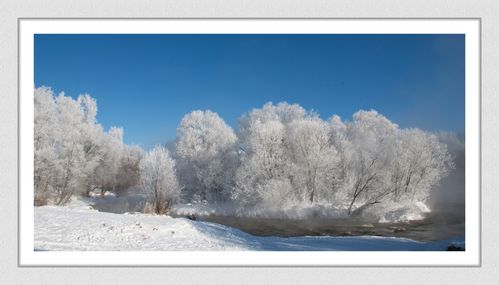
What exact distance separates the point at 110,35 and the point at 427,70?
775 cm

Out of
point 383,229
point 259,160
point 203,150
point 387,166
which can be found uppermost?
point 203,150

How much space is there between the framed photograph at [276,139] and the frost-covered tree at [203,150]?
2866mm

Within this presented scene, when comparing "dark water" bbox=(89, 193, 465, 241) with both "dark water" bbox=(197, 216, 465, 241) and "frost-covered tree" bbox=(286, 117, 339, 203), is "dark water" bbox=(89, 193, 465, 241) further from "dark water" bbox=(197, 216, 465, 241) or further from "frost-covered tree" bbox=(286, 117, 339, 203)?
"frost-covered tree" bbox=(286, 117, 339, 203)

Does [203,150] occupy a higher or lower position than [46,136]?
lower

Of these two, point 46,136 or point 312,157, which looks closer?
point 46,136

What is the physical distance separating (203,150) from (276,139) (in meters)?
5.90

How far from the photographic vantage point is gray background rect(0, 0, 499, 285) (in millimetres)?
5715

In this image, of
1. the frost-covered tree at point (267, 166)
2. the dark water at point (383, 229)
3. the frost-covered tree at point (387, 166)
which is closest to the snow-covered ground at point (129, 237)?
the dark water at point (383, 229)

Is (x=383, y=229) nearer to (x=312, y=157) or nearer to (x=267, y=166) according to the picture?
(x=312, y=157)

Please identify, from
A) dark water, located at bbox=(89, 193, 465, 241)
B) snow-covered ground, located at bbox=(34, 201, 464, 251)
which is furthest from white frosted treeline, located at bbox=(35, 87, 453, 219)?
snow-covered ground, located at bbox=(34, 201, 464, 251)

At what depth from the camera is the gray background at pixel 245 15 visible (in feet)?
18.7

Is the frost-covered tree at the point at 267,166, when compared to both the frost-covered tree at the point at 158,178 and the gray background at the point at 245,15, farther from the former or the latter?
the gray background at the point at 245,15

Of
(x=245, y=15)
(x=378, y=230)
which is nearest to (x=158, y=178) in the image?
(x=378, y=230)

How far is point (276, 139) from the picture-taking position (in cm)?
2044
